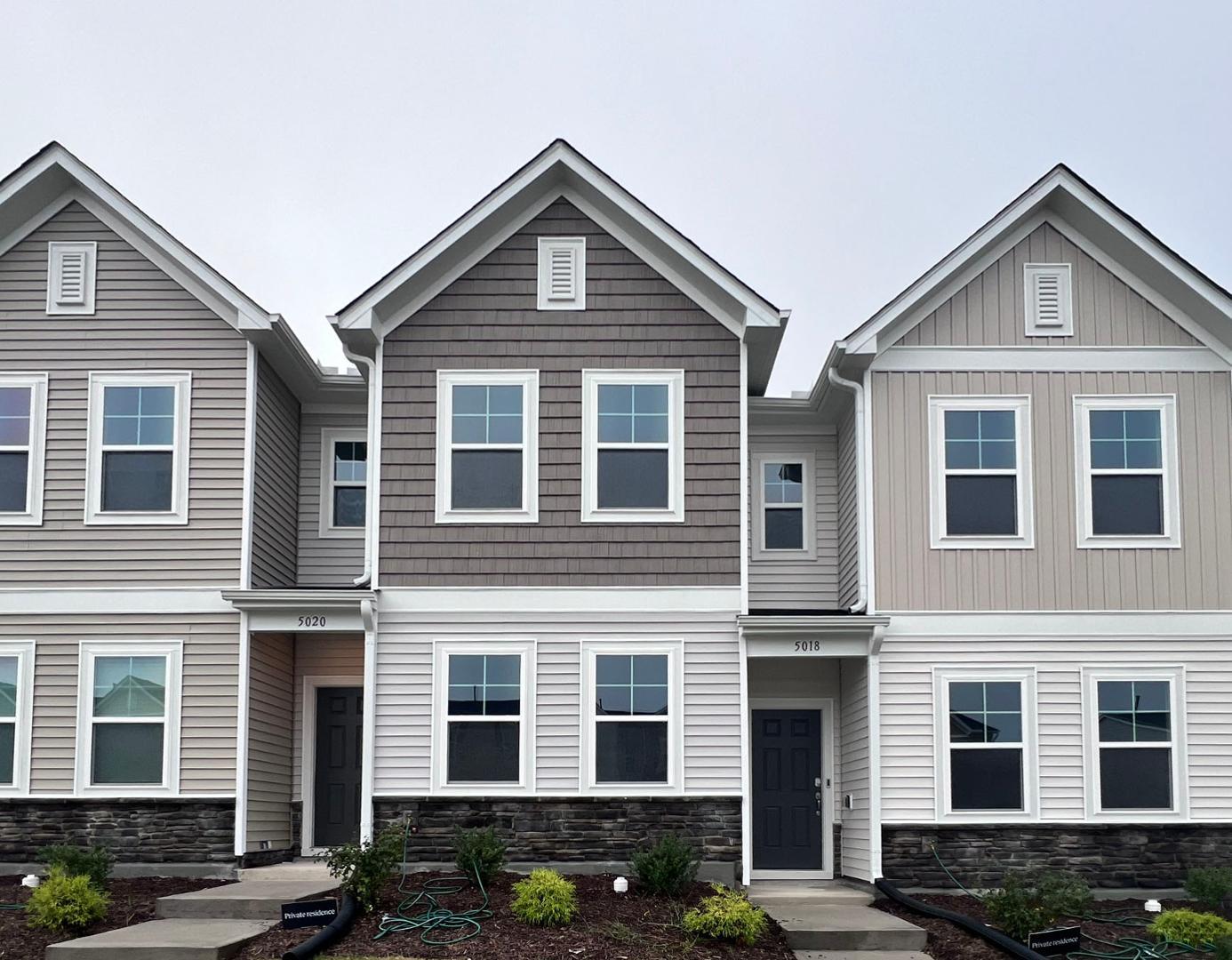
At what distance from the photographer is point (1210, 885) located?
1263 centimetres

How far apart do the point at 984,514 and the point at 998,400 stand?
1.23m

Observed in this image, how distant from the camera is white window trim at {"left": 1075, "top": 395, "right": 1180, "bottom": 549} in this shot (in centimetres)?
1427

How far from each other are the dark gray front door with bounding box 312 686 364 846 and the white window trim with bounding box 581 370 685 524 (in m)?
3.88

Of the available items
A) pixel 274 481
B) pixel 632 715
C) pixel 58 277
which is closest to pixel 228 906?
pixel 632 715

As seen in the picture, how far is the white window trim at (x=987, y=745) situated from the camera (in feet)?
45.4

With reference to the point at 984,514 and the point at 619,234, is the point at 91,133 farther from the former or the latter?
the point at 984,514

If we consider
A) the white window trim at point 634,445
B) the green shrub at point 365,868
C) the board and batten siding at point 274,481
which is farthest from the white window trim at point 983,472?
Answer: the board and batten siding at point 274,481

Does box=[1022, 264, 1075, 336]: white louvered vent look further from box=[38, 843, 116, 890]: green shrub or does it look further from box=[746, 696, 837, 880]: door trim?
box=[38, 843, 116, 890]: green shrub

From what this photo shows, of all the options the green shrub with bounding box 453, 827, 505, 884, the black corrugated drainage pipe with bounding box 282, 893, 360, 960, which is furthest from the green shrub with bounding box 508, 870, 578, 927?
the black corrugated drainage pipe with bounding box 282, 893, 360, 960

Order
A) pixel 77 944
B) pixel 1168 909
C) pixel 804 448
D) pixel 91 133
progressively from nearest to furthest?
pixel 77 944, pixel 1168 909, pixel 804 448, pixel 91 133

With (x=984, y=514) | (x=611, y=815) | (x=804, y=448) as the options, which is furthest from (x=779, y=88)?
(x=611, y=815)

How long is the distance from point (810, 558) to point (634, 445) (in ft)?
10.5

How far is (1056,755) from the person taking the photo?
13961 mm

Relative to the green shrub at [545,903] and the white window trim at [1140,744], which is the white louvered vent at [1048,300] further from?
the green shrub at [545,903]
